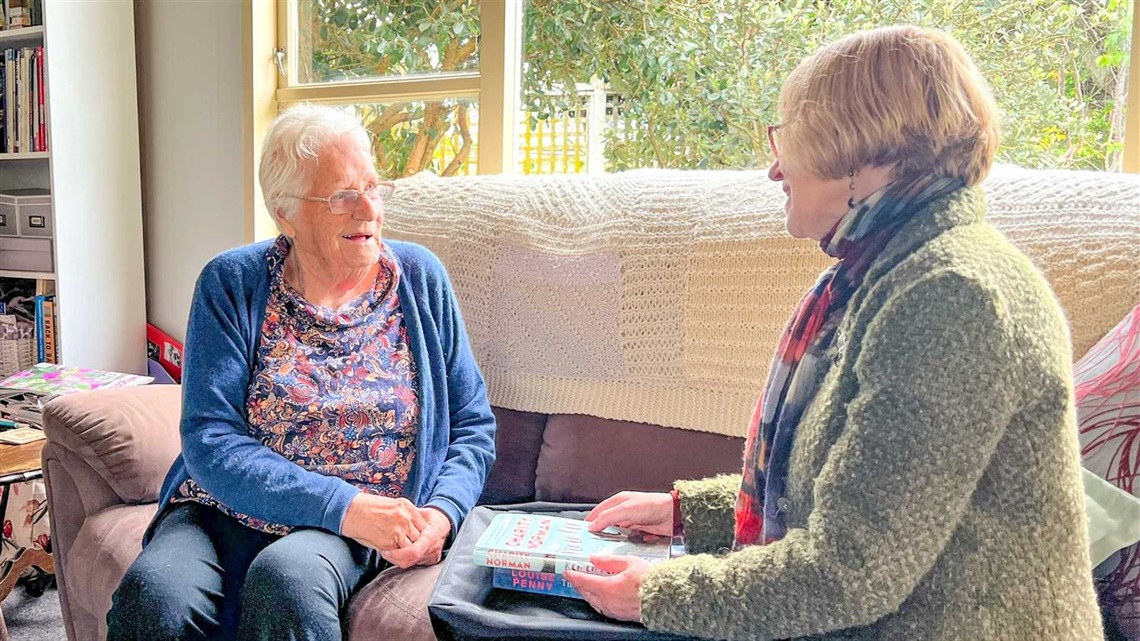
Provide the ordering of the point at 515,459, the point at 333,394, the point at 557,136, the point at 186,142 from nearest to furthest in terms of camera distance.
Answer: the point at 333,394 → the point at 515,459 → the point at 557,136 → the point at 186,142

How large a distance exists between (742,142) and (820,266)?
720 millimetres

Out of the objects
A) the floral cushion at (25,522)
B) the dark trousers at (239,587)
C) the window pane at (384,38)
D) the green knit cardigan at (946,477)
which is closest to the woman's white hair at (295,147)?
the dark trousers at (239,587)

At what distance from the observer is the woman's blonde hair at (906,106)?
87cm

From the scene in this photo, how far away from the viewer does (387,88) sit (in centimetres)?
240

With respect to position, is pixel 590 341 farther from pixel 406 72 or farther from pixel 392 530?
pixel 406 72

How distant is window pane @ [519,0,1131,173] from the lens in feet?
5.64

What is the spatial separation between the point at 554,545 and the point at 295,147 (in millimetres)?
842

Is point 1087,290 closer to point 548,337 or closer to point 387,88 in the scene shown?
point 548,337

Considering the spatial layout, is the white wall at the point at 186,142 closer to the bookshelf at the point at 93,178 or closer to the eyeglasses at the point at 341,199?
the bookshelf at the point at 93,178

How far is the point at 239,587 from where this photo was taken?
4.40 ft

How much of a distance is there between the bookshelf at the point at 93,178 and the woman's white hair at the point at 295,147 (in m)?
1.37

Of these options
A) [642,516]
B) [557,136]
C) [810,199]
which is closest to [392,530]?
[642,516]

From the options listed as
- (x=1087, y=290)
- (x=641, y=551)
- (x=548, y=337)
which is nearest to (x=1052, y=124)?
(x=1087, y=290)

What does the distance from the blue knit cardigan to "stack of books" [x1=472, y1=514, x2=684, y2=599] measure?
10.0 inches
